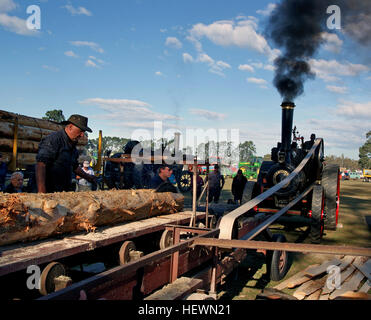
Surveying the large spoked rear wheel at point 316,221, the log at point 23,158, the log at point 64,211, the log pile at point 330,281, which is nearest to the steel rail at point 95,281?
the log at point 64,211

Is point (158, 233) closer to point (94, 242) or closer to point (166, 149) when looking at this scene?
point (94, 242)

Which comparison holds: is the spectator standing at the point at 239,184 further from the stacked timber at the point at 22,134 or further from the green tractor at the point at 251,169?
the green tractor at the point at 251,169

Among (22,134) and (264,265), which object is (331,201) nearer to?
(264,265)

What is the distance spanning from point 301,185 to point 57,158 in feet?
20.2

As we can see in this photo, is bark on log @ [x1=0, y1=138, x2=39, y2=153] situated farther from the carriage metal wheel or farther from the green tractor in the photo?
the green tractor

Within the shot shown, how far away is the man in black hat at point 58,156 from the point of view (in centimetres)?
396

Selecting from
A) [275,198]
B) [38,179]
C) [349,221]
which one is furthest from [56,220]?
[349,221]

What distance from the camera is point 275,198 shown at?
8.47 meters

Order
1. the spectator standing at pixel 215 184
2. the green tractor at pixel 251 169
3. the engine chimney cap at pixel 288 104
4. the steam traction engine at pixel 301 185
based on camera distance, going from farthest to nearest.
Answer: the green tractor at pixel 251 169 → the spectator standing at pixel 215 184 → the engine chimney cap at pixel 288 104 → the steam traction engine at pixel 301 185

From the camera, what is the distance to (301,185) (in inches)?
326

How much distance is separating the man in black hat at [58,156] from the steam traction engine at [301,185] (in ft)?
17.6

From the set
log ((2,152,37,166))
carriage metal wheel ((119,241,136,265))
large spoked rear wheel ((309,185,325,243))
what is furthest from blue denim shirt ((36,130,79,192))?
log ((2,152,37,166))

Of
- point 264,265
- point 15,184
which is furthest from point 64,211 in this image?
point 264,265

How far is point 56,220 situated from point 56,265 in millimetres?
530
